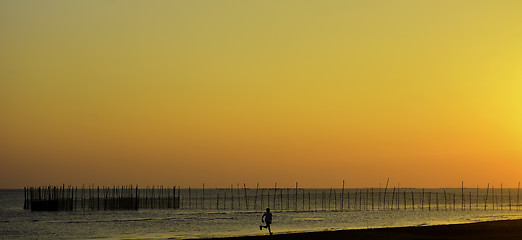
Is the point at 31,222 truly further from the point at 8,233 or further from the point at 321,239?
the point at 321,239

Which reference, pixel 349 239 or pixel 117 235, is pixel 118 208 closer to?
pixel 117 235

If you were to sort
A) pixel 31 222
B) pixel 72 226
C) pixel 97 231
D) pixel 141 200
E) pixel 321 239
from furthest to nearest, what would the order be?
pixel 141 200, pixel 31 222, pixel 72 226, pixel 97 231, pixel 321 239

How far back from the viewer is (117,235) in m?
52.1

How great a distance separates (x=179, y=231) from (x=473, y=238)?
2390cm

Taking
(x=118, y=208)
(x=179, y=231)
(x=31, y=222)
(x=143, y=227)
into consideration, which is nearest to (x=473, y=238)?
(x=179, y=231)

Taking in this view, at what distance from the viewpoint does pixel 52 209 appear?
97062 mm

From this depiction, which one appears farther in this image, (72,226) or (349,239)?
(72,226)

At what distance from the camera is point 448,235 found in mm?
41812

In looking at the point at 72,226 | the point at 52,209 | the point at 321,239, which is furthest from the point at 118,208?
the point at 321,239

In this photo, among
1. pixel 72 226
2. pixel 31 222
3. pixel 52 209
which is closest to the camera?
pixel 72 226

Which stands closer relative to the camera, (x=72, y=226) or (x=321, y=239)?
(x=321, y=239)

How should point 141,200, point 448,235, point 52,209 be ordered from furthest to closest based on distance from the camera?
1. point 141,200
2. point 52,209
3. point 448,235

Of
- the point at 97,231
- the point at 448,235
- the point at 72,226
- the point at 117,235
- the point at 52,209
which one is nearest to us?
the point at 448,235

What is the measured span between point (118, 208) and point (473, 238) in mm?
70288
